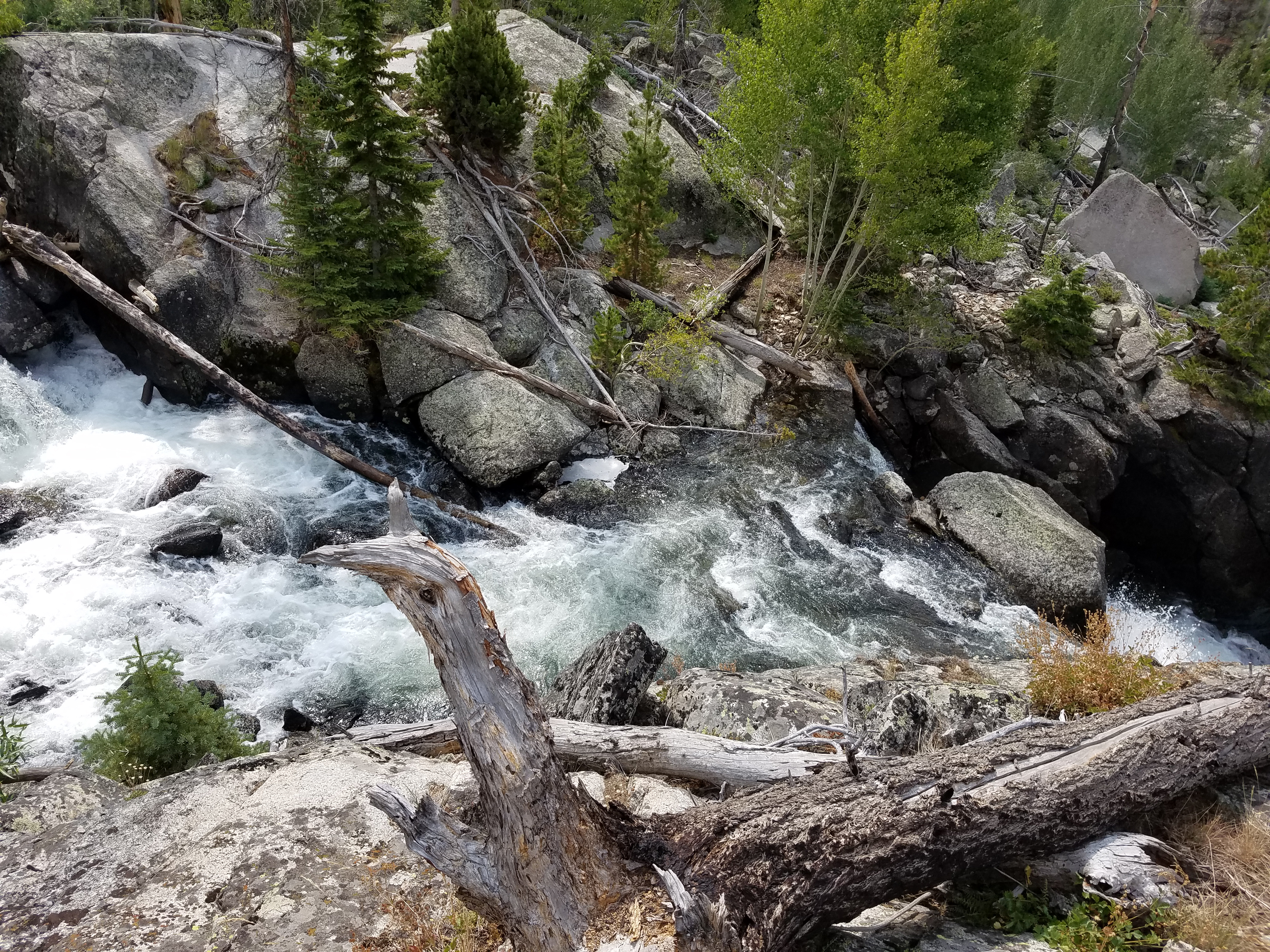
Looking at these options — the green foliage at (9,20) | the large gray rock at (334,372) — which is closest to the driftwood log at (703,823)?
the large gray rock at (334,372)

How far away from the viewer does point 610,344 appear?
14172 millimetres

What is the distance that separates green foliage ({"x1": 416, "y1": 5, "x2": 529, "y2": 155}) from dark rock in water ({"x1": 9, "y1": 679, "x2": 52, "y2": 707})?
12.8 m

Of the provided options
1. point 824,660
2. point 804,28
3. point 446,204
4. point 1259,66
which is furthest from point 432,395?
point 1259,66

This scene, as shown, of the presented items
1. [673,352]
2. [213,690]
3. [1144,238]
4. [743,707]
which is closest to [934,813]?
[743,707]

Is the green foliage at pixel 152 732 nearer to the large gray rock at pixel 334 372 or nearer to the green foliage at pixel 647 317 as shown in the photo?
the large gray rock at pixel 334 372

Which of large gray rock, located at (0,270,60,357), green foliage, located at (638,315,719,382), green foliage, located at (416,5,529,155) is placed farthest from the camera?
green foliage, located at (638,315,719,382)

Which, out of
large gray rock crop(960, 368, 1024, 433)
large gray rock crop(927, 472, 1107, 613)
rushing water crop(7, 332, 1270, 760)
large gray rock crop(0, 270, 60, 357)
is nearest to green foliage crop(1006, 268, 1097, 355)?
large gray rock crop(960, 368, 1024, 433)

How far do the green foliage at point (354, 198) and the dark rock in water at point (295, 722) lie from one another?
23.1 ft

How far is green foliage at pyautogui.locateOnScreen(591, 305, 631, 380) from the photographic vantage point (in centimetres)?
1398

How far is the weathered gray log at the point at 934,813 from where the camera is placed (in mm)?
3971

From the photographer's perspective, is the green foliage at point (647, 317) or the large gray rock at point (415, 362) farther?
the green foliage at point (647, 317)

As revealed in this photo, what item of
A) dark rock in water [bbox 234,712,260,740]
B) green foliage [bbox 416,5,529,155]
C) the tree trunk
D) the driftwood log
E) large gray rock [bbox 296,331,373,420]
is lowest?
dark rock in water [bbox 234,712,260,740]

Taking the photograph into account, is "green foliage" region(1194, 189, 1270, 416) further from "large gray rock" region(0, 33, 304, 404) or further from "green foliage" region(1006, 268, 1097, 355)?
"large gray rock" region(0, 33, 304, 404)

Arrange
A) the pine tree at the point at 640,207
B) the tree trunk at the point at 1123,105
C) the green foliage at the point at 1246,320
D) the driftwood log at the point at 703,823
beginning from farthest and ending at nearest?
the tree trunk at the point at 1123,105, the green foliage at the point at 1246,320, the pine tree at the point at 640,207, the driftwood log at the point at 703,823
